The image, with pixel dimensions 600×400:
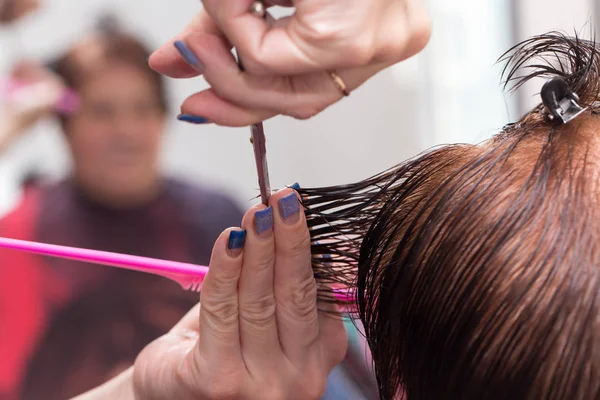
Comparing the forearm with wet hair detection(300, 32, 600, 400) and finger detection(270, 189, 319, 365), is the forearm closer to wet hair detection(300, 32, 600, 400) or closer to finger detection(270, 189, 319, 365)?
finger detection(270, 189, 319, 365)

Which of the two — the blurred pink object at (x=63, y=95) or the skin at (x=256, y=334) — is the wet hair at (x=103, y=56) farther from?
the skin at (x=256, y=334)

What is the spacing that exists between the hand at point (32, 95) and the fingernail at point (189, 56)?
1426 millimetres

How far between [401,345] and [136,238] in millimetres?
1345

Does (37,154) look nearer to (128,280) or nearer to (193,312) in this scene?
(128,280)

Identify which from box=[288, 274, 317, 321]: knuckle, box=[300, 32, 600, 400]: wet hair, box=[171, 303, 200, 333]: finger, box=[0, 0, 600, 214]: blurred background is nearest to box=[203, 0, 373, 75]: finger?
box=[300, 32, 600, 400]: wet hair

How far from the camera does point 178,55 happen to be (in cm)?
49

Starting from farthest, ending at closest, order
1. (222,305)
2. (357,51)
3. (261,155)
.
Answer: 1. (222,305)
2. (261,155)
3. (357,51)

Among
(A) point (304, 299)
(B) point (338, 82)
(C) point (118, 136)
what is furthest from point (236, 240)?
(C) point (118, 136)

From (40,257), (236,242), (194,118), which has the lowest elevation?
(40,257)

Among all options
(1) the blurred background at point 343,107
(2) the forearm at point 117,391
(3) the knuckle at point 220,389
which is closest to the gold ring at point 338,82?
(3) the knuckle at point 220,389

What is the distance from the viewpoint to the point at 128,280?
1.78 m

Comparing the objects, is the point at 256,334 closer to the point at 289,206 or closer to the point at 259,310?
the point at 259,310

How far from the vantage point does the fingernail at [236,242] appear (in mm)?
607

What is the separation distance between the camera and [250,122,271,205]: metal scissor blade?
53cm
